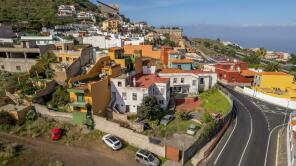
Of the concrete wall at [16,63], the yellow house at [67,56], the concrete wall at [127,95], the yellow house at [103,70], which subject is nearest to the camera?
the concrete wall at [127,95]

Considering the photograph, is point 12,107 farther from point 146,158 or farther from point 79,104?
point 146,158

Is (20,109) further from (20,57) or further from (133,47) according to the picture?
(133,47)

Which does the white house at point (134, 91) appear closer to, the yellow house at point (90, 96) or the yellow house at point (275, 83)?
the yellow house at point (90, 96)

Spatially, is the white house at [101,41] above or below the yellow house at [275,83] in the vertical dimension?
above

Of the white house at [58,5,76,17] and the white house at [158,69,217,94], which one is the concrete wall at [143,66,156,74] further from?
the white house at [58,5,76,17]

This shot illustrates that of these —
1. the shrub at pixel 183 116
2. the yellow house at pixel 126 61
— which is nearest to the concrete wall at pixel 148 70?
the yellow house at pixel 126 61

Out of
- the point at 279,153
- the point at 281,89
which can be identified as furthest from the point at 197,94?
the point at 281,89

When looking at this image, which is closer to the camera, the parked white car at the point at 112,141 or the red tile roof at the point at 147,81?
the parked white car at the point at 112,141
